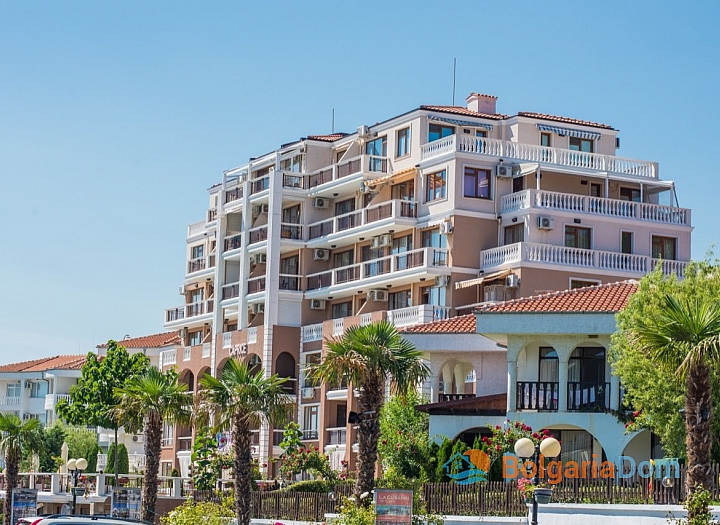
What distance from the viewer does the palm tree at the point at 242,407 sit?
4416cm

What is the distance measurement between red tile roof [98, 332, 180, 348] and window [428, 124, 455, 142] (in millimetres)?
30854

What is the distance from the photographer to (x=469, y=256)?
6278 centimetres

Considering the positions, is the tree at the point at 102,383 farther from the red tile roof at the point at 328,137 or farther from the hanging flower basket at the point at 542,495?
the hanging flower basket at the point at 542,495

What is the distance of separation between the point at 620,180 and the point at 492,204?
6.41 m

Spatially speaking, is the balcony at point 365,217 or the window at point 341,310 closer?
the balcony at point 365,217

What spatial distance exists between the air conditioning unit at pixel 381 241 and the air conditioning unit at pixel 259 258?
856 cm

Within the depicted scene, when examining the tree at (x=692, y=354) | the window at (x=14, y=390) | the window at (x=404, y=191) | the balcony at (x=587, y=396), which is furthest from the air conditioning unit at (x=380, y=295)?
the window at (x=14, y=390)

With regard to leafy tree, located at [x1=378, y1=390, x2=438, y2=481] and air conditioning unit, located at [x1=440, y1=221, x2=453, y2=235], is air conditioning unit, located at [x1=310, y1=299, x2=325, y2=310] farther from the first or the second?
leafy tree, located at [x1=378, y1=390, x2=438, y2=481]

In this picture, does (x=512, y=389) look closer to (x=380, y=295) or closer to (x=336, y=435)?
(x=336, y=435)

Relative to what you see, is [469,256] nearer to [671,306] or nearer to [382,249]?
[382,249]

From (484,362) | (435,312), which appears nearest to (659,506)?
(484,362)

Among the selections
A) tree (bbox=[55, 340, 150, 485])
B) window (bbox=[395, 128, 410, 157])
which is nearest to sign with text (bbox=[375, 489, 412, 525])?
window (bbox=[395, 128, 410, 157])

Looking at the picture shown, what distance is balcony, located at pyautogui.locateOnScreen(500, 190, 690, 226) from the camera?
61.5 metres

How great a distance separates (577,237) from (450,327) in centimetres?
1210
